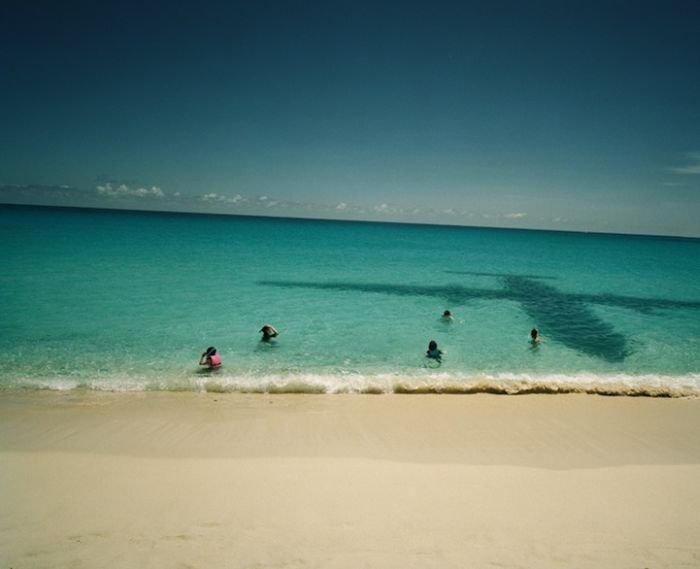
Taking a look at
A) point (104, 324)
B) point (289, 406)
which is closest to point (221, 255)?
point (104, 324)

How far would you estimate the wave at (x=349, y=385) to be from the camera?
10047 mm

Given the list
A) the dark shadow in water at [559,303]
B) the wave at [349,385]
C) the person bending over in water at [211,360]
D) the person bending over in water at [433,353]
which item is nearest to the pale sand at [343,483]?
the wave at [349,385]

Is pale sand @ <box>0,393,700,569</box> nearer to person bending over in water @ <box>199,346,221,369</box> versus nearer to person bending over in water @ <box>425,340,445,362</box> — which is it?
person bending over in water @ <box>199,346,221,369</box>

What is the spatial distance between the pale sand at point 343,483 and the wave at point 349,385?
0.64 meters

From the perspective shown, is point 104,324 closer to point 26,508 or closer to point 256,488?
point 26,508

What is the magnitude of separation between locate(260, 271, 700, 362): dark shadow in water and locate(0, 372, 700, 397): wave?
389cm

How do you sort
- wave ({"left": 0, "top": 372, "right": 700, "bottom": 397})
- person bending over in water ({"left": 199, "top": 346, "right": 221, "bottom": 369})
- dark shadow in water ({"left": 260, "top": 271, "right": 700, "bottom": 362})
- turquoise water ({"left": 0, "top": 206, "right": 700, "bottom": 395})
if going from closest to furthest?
1. wave ({"left": 0, "top": 372, "right": 700, "bottom": 397})
2. turquoise water ({"left": 0, "top": 206, "right": 700, "bottom": 395})
3. person bending over in water ({"left": 199, "top": 346, "right": 221, "bottom": 369})
4. dark shadow in water ({"left": 260, "top": 271, "right": 700, "bottom": 362})

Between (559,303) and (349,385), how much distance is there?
19.8m

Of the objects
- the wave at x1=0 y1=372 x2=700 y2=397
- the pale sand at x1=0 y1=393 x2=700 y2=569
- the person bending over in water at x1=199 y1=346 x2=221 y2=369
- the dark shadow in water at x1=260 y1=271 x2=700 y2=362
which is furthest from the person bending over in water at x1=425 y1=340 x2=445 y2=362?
the person bending over in water at x1=199 y1=346 x2=221 y2=369

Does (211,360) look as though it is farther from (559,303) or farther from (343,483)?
(559,303)

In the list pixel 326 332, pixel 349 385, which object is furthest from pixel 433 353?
pixel 326 332

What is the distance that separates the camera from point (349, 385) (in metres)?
10.4

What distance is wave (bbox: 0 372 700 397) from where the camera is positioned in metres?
10.0

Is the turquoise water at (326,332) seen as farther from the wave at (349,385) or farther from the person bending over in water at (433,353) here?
the person bending over in water at (433,353)
